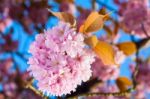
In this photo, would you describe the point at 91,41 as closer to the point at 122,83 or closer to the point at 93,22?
the point at 93,22

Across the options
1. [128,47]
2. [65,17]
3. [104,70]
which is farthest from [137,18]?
[65,17]

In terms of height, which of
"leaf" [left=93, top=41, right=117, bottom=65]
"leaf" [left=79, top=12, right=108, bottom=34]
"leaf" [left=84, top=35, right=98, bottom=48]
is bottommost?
"leaf" [left=93, top=41, right=117, bottom=65]

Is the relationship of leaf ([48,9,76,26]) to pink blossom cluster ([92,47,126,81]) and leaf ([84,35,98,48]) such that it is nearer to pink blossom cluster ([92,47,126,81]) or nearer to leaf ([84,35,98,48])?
leaf ([84,35,98,48])

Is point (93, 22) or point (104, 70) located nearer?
point (93, 22)

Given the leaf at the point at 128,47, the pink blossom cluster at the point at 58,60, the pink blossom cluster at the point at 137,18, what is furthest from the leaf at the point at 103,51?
the pink blossom cluster at the point at 137,18

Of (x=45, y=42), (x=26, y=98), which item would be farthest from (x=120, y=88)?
(x=45, y=42)

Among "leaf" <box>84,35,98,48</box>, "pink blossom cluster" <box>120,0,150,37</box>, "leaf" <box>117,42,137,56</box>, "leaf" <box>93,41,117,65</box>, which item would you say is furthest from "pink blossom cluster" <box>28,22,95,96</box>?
"pink blossom cluster" <box>120,0,150,37</box>
